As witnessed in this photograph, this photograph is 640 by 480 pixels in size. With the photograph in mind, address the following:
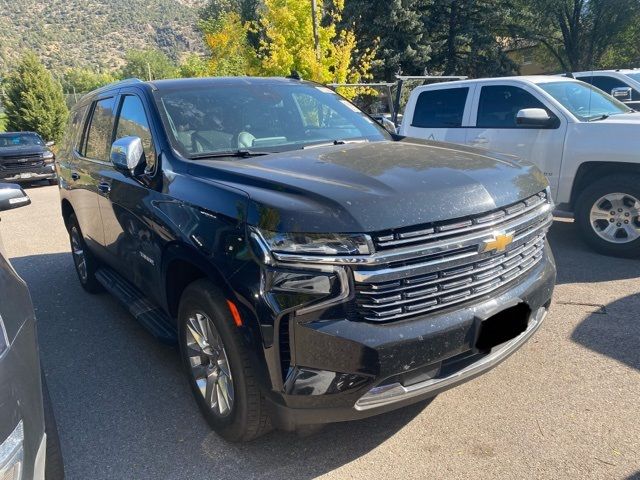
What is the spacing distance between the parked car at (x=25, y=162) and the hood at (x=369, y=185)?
1452cm

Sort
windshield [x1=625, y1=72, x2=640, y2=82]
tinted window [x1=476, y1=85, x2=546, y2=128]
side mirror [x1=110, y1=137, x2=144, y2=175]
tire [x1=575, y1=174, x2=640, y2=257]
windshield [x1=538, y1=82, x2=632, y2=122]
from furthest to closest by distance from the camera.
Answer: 1. windshield [x1=625, y1=72, x2=640, y2=82]
2. tinted window [x1=476, y1=85, x2=546, y2=128]
3. windshield [x1=538, y1=82, x2=632, y2=122]
4. tire [x1=575, y1=174, x2=640, y2=257]
5. side mirror [x1=110, y1=137, x2=144, y2=175]

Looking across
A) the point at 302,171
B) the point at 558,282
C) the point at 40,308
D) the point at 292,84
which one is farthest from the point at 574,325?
the point at 40,308

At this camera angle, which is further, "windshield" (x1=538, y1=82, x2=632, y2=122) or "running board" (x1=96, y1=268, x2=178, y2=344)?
"windshield" (x1=538, y1=82, x2=632, y2=122)

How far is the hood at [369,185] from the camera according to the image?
2.24m

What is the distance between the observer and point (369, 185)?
2.46 metres

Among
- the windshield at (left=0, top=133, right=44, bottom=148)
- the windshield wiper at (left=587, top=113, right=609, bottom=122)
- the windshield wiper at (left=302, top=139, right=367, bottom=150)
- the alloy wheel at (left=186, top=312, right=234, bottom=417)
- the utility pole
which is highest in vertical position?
the utility pole

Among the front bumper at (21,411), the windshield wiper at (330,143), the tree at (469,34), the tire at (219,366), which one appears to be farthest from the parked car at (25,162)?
the tree at (469,34)

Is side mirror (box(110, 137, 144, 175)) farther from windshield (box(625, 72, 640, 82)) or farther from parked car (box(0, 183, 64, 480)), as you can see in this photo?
windshield (box(625, 72, 640, 82))

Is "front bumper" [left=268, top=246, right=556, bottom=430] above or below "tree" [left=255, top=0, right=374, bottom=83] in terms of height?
below

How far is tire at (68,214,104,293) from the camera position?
5.02 m

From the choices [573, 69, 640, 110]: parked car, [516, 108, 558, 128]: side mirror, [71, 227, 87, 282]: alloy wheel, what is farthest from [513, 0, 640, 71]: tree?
[71, 227, 87, 282]: alloy wheel

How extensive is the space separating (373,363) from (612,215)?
15.0 ft

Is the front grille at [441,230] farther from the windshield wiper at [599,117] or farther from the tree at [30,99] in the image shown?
the tree at [30,99]

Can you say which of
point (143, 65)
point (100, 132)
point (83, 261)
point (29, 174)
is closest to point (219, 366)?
point (100, 132)
